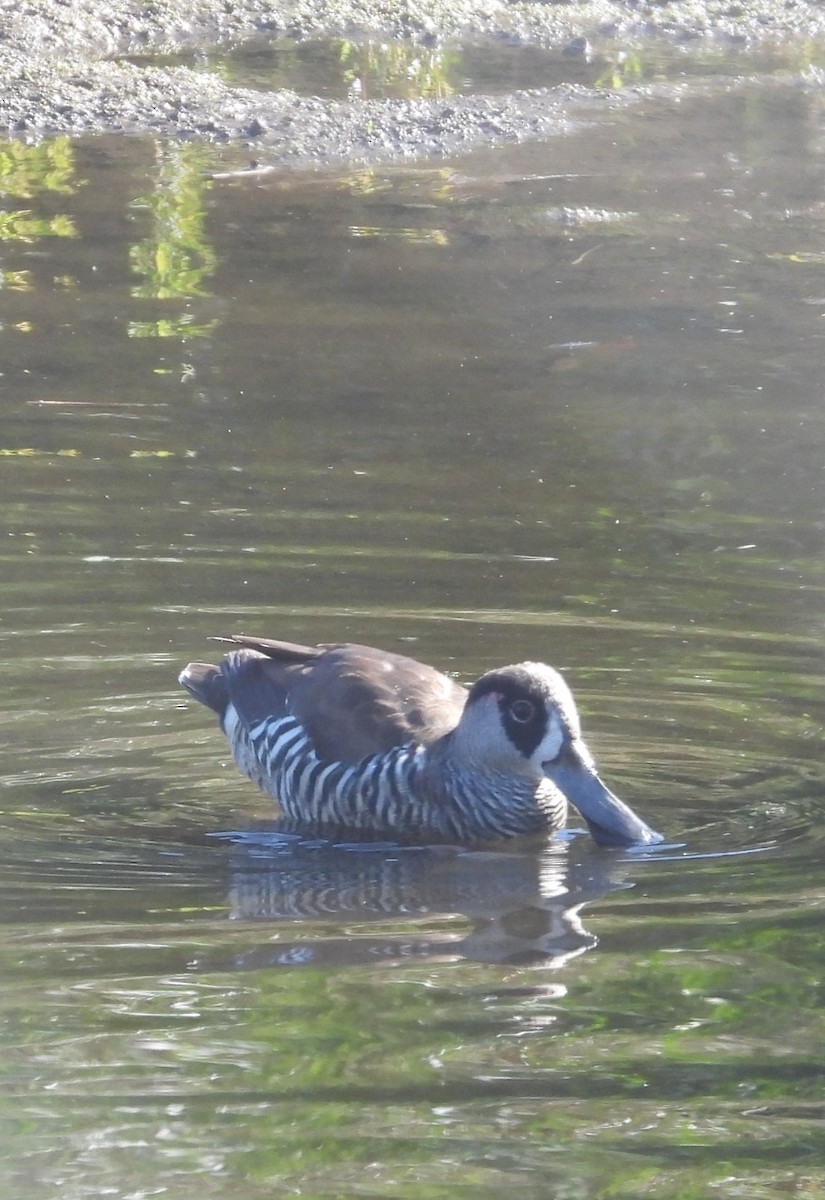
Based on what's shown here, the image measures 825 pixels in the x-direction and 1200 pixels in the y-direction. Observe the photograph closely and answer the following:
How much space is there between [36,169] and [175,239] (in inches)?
77.8

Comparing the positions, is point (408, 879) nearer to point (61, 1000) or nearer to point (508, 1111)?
point (61, 1000)

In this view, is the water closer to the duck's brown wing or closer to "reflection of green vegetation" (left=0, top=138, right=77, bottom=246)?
"reflection of green vegetation" (left=0, top=138, right=77, bottom=246)

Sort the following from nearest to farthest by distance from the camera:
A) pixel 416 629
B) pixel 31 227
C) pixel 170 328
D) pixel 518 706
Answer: pixel 518 706
pixel 416 629
pixel 170 328
pixel 31 227

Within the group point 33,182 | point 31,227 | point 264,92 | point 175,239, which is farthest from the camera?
point 264,92

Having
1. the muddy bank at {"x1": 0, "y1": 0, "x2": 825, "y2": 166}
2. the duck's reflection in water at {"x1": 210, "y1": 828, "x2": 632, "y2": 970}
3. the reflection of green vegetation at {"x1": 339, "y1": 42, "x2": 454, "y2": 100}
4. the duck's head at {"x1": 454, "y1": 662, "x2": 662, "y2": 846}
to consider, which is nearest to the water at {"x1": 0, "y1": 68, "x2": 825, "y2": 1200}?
the duck's reflection in water at {"x1": 210, "y1": 828, "x2": 632, "y2": 970}

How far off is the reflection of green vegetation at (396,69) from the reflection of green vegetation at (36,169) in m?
2.65

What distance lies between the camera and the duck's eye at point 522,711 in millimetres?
6500

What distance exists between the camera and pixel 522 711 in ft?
21.4

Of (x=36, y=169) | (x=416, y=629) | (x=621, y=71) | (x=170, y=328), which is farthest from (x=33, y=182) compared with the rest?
(x=416, y=629)

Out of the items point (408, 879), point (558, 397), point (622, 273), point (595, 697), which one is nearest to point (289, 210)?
point (622, 273)

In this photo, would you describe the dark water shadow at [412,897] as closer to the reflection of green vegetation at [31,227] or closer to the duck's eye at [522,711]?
the duck's eye at [522,711]

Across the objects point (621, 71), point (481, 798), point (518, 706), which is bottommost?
point (481, 798)

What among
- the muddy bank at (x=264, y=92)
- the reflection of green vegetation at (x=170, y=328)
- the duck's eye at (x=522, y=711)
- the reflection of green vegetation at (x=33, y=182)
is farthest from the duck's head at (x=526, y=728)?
the muddy bank at (x=264, y=92)

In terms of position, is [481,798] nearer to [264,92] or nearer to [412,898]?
[412,898]
